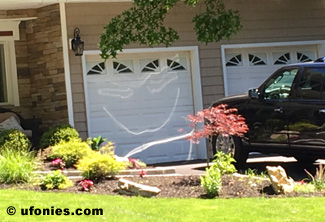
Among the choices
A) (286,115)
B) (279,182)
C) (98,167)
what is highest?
(286,115)

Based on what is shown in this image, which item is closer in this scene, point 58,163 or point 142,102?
point 58,163

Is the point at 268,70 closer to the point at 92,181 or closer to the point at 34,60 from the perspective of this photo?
the point at 34,60

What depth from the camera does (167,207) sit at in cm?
761

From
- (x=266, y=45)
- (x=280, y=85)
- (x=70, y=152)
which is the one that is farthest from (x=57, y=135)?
(x=266, y=45)

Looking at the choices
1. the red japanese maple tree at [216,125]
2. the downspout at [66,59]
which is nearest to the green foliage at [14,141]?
the downspout at [66,59]

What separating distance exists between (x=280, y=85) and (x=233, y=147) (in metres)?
1.45

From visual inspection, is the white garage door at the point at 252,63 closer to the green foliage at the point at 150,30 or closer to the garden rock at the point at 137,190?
the green foliage at the point at 150,30

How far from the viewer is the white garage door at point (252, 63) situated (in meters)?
14.4

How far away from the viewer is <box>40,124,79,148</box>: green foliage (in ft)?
38.7

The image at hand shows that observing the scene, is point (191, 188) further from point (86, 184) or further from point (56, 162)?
point (56, 162)

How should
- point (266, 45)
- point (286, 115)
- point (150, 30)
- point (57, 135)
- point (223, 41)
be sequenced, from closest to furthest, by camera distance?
point (286, 115) → point (150, 30) → point (57, 135) → point (223, 41) → point (266, 45)

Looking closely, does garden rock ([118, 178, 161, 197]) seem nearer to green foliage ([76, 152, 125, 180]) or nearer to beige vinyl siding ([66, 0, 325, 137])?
green foliage ([76, 152, 125, 180])

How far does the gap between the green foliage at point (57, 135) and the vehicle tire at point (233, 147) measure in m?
2.79

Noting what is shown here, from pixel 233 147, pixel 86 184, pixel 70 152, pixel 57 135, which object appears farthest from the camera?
pixel 57 135
